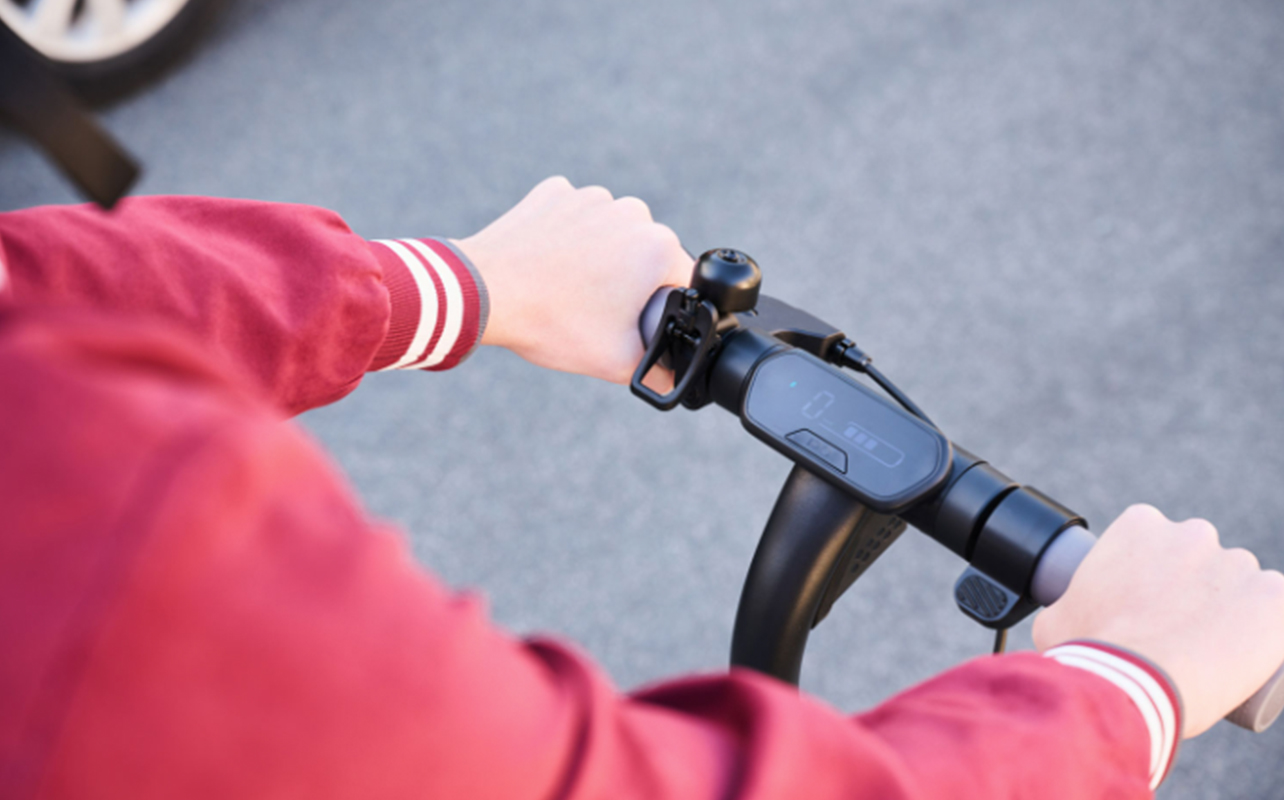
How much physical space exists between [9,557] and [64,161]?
5.9 inches

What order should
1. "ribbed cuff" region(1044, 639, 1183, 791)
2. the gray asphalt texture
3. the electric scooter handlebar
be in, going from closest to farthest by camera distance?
1. "ribbed cuff" region(1044, 639, 1183, 791)
2. the electric scooter handlebar
3. the gray asphalt texture

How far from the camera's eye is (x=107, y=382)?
0.24 meters

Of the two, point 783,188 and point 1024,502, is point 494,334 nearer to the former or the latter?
point 1024,502

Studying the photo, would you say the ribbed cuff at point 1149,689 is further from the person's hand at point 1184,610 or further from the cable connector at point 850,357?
the cable connector at point 850,357

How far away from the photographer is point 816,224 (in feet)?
5.15

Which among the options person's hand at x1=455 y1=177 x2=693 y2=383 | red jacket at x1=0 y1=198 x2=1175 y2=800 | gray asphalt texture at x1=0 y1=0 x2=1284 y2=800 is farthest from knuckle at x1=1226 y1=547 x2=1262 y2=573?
gray asphalt texture at x1=0 y1=0 x2=1284 y2=800

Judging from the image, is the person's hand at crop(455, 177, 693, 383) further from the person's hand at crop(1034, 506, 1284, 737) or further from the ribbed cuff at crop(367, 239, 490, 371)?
the person's hand at crop(1034, 506, 1284, 737)

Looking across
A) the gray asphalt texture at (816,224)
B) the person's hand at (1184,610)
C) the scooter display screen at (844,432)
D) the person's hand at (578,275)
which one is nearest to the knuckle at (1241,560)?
the person's hand at (1184,610)

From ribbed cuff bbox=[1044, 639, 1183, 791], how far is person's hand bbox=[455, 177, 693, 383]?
344 millimetres

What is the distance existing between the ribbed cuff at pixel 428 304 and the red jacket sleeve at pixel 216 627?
0.38 meters

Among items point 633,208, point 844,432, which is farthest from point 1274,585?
point 633,208

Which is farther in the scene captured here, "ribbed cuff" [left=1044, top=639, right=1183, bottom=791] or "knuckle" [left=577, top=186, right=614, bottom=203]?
"knuckle" [left=577, top=186, right=614, bottom=203]

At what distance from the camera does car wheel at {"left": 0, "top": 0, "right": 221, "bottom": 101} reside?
5.26ft

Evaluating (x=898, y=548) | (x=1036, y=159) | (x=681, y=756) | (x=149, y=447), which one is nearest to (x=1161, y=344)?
(x=1036, y=159)
